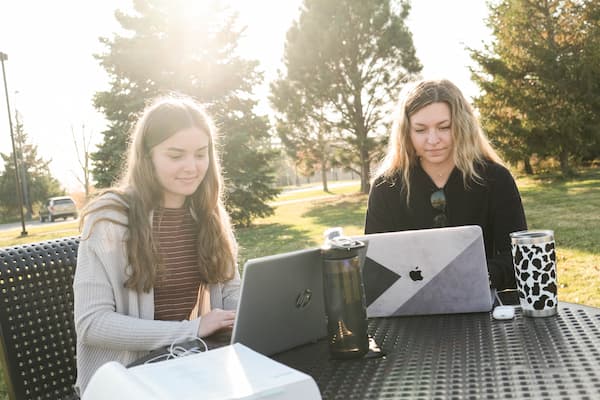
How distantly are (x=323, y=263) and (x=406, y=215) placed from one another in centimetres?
164

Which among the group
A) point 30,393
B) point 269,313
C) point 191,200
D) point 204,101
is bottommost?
point 30,393

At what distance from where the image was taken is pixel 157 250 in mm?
2145

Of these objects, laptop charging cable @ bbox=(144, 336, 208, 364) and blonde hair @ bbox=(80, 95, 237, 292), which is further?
blonde hair @ bbox=(80, 95, 237, 292)

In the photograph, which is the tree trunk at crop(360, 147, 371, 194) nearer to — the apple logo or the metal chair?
the metal chair

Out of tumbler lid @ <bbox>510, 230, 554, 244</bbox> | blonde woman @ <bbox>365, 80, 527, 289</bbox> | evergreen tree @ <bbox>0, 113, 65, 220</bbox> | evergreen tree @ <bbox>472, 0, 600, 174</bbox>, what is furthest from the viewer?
evergreen tree @ <bbox>0, 113, 65, 220</bbox>

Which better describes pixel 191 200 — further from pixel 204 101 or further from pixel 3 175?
pixel 3 175

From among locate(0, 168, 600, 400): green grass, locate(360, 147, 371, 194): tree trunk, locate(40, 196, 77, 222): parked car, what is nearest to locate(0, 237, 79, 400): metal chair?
locate(0, 168, 600, 400): green grass

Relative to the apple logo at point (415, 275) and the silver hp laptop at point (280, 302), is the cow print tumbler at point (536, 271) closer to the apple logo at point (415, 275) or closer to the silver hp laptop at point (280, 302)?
the apple logo at point (415, 275)

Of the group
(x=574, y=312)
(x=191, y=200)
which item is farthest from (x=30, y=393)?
(x=574, y=312)

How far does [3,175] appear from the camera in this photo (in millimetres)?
40125

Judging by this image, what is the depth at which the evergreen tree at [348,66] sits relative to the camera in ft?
73.1

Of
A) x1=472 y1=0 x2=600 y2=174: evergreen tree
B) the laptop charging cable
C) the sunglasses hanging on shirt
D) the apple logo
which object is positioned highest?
x1=472 y1=0 x2=600 y2=174: evergreen tree

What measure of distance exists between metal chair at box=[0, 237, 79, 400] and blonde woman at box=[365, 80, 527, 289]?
1621 mm

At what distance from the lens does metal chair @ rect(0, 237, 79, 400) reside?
6.31ft
